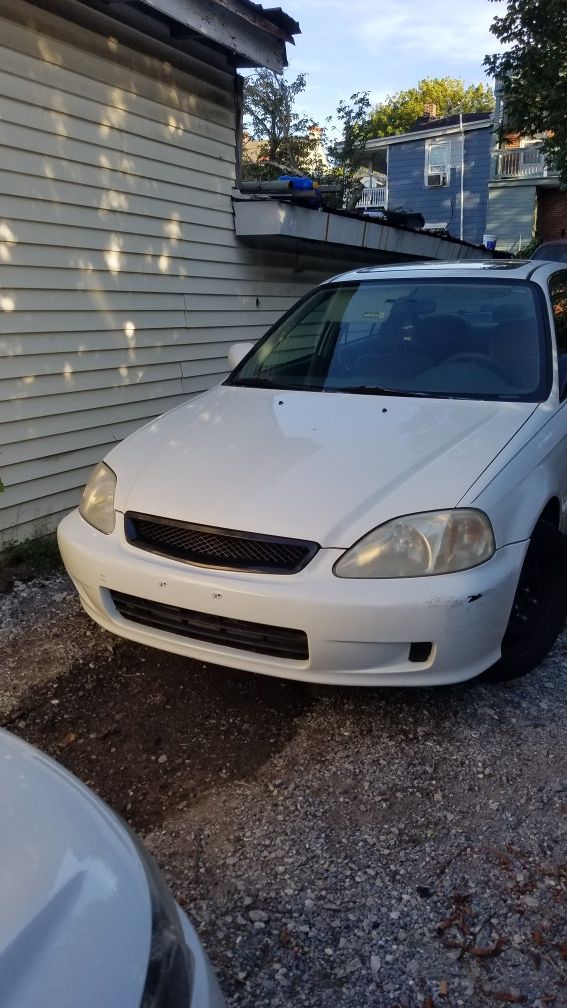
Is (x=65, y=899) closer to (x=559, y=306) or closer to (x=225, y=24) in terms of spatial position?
(x=559, y=306)

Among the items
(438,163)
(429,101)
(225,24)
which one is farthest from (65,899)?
(429,101)

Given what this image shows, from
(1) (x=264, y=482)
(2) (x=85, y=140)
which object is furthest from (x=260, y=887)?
(2) (x=85, y=140)

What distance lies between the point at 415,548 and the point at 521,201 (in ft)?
80.9

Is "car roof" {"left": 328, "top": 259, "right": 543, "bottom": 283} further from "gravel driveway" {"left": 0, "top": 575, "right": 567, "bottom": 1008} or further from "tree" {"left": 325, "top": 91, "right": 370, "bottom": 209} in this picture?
"tree" {"left": 325, "top": 91, "right": 370, "bottom": 209}

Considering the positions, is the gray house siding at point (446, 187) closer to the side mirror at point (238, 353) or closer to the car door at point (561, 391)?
the car door at point (561, 391)

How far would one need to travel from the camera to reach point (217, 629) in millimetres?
2838

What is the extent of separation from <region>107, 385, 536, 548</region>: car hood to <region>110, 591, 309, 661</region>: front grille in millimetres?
339

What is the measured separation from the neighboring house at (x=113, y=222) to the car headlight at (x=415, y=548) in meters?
2.94

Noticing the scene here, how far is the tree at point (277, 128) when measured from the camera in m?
20.1

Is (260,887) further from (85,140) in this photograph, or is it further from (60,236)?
(85,140)

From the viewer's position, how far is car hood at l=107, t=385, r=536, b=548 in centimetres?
277

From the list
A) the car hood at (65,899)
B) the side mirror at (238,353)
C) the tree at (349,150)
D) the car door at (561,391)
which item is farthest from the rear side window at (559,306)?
the tree at (349,150)

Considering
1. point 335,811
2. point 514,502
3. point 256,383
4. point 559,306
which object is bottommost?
point 335,811

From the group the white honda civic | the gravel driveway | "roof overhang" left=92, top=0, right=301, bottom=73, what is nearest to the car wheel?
the white honda civic
